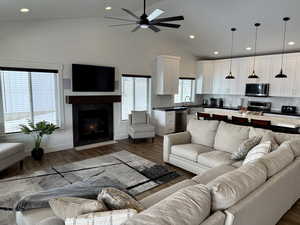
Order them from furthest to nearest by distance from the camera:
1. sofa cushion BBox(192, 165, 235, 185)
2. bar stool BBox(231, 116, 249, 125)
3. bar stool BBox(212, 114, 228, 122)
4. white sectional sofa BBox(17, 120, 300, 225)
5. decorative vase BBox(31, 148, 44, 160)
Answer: bar stool BBox(212, 114, 228, 122)
bar stool BBox(231, 116, 249, 125)
decorative vase BBox(31, 148, 44, 160)
sofa cushion BBox(192, 165, 235, 185)
white sectional sofa BBox(17, 120, 300, 225)

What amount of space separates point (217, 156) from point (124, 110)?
→ 12.2 feet

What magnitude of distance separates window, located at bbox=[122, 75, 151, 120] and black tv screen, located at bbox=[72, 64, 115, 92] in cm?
58

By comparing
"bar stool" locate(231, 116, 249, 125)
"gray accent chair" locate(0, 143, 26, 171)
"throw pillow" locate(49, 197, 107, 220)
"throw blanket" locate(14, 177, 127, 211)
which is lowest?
"gray accent chair" locate(0, 143, 26, 171)

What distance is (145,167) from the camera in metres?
4.11

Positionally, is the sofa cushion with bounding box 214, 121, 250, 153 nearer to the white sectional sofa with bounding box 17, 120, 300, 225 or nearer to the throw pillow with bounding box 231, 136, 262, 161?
the white sectional sofa with bounding box 17, 120, 300, 225

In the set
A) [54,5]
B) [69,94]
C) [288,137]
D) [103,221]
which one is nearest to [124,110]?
[69,94]

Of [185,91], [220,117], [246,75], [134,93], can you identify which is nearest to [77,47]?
[134,93]

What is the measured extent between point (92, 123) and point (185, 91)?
419 centimetres

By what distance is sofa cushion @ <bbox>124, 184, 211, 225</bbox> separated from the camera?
3.83ft

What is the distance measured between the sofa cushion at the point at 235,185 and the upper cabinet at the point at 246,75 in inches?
212

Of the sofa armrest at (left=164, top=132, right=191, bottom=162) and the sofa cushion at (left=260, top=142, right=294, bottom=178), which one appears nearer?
the sofa cushion at (left=260, top=142, right=294, bottom=178)

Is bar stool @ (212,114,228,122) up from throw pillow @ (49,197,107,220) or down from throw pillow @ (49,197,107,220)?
up

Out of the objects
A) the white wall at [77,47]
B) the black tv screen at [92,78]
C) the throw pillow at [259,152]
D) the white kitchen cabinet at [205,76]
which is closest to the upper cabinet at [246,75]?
the white kitchen cabinet at [205,76]

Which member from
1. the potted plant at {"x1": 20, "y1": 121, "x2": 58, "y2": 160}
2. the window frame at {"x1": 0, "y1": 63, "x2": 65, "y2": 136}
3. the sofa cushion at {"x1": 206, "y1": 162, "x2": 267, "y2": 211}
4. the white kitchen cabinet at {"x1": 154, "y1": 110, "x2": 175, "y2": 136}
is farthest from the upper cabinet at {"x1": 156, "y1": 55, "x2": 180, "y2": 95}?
the sofa cushion at {"x1": 206, "y1": 162, "x2": 267, "y2": 211}
